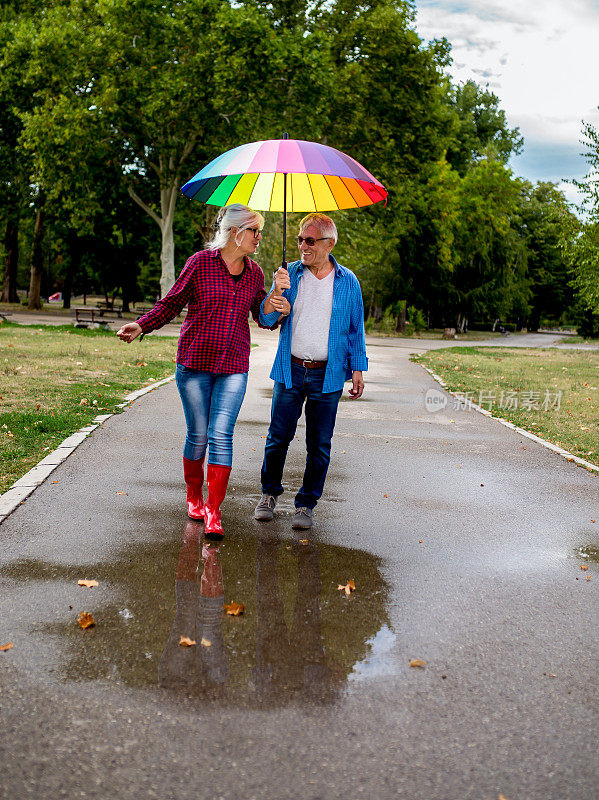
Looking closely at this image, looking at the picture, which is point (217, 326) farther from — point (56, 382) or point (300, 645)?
point (56, 382)

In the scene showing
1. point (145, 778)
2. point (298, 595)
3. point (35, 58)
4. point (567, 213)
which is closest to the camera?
point (145, 778)

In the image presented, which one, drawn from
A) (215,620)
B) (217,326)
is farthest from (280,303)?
(215,620)

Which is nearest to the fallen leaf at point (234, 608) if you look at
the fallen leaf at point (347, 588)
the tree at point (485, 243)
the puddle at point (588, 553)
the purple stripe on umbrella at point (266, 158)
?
the fallen leaf at point (347, 588)

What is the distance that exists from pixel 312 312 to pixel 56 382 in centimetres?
802

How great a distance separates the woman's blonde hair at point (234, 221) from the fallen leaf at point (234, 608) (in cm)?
221

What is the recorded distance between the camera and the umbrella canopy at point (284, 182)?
4934 millimetres

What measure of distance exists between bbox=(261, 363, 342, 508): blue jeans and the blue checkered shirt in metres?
0.07

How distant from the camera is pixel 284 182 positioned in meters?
5.23

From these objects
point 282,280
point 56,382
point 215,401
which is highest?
point 282,280

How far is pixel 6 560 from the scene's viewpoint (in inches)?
174

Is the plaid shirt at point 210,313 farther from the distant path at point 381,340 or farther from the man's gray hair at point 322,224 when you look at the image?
the distant path at point 381,340

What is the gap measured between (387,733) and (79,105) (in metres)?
30.2

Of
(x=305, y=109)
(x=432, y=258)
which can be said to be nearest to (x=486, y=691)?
(x=305, y=109)

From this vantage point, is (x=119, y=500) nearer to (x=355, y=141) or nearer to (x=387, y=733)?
(x=387, y=733)
